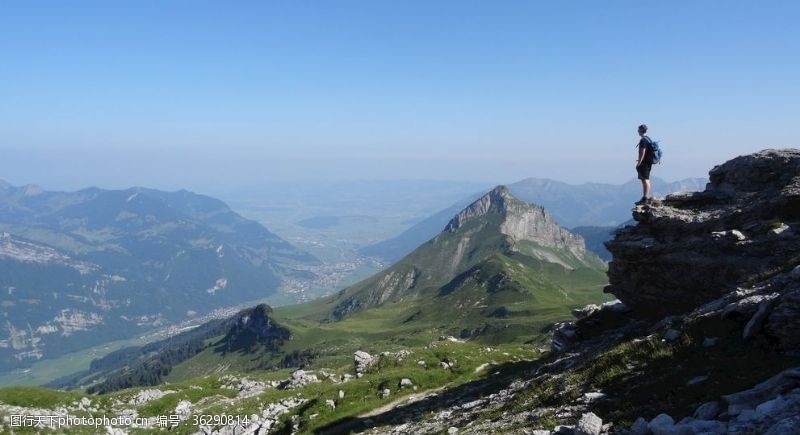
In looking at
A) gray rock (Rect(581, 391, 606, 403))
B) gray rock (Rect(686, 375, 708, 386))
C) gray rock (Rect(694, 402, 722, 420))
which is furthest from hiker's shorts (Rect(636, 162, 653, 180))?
gray rock (Rect(694, 402, 722, 420))

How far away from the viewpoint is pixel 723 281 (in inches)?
1157

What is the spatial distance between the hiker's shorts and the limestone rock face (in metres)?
3.19

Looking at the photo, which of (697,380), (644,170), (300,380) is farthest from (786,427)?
(300,380)

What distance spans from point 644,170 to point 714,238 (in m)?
5.68

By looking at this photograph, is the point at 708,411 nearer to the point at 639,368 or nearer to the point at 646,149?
the point at 639,368

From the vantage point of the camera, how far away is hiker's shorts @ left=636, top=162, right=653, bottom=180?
3272 centimetres

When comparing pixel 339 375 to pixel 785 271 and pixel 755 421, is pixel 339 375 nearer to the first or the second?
pixel 785 271

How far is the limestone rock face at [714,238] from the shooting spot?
28.4m

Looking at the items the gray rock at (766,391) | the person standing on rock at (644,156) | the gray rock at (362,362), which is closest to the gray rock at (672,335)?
the gray rock at (766,391)

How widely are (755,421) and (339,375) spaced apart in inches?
1973

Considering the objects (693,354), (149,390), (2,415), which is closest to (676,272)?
(693,354)

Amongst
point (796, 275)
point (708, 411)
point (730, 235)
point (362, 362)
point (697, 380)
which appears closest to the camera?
point (708, 411)

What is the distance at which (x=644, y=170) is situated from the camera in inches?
1299

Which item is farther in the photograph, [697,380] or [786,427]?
[697,380]
